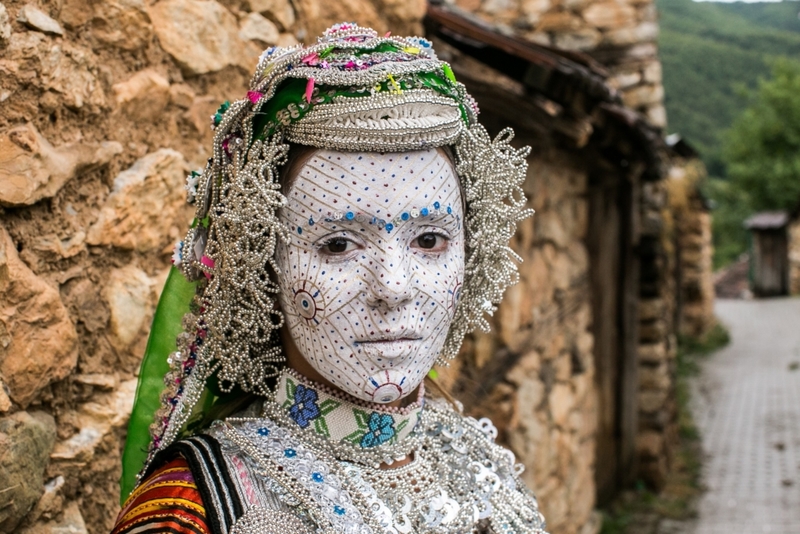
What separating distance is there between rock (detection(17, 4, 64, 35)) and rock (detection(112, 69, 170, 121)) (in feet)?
0.81

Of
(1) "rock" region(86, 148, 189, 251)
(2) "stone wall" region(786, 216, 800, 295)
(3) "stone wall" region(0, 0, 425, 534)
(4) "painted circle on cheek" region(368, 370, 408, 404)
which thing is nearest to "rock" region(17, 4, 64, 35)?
(3) "stone wall" region(0, 0, 425, 534)

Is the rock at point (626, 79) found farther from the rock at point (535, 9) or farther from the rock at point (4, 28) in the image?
the rock at point (4, 28)

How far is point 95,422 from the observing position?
6.46 ft

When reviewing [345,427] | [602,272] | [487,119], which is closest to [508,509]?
[345,427]

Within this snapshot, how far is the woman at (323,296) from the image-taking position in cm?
141

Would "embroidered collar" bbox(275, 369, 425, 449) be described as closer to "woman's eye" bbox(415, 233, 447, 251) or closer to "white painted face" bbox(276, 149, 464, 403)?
"white painted face" bbox(276, 149, 464, 403)

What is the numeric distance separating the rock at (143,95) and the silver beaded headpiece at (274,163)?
23.4 inches

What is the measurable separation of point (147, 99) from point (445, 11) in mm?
2074

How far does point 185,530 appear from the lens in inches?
51.0

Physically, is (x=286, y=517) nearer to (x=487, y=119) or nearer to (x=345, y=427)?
(x=345, y=427)

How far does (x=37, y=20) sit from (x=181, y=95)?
583 mm

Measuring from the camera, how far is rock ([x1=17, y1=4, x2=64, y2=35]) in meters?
1.74

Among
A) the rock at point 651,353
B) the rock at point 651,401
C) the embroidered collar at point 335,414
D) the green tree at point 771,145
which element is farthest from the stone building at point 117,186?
the green tree at point 771,145

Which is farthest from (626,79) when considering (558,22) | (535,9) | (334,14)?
(334,14)
